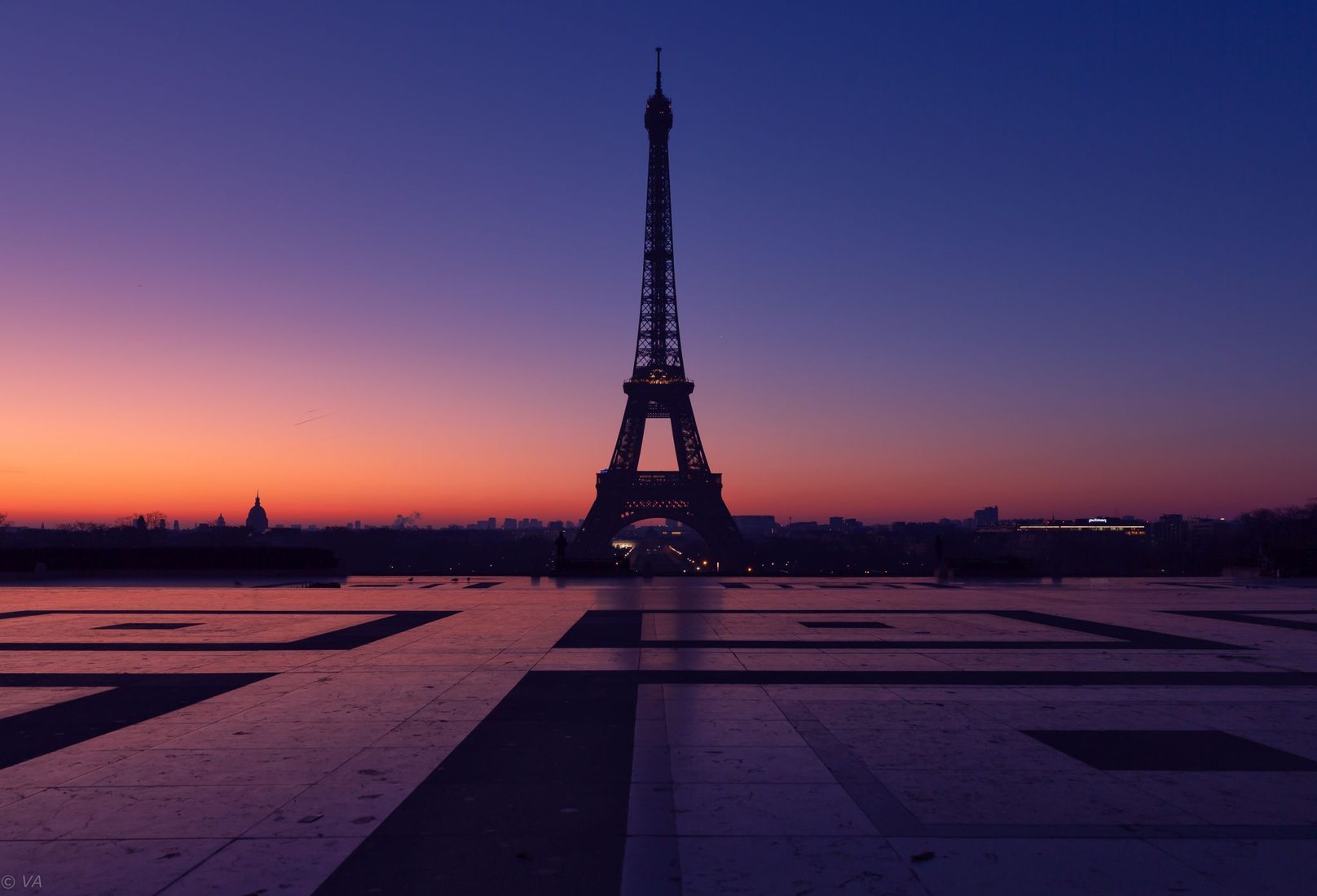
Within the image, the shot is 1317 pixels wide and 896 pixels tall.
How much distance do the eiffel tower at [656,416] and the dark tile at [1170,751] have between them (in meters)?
55.9

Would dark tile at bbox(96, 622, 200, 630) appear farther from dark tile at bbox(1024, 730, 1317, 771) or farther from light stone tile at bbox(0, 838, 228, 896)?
dark tile at bbox(1024, 730, 1317, 771)

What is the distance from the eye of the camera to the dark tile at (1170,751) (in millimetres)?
6484

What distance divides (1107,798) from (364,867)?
4898 mm

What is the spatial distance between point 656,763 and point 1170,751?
14.4 feet

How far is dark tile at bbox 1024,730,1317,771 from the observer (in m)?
6.48

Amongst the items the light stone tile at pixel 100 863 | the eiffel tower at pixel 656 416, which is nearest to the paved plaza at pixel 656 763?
the light stone tile at pixel 100 863

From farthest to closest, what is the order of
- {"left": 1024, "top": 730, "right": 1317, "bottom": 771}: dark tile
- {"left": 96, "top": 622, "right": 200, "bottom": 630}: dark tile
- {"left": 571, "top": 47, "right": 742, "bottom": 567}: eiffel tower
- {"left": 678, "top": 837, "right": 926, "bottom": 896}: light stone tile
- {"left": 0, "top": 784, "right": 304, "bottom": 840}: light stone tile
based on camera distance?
{"left": 571, "top": 47, "right": 742, "bottom": 567}: eiffel tower < {"left": 96, "top": 622, "right": 200, "bottom": 630}: dark tile < {"left": 1024, "top": 730, "right": 1317, "bottom": 771}: dark tile < {"left": 0, "top": 784, "right": 304, "bottom": 840}: light stone tile < {"left": 678, "top": 837, "right": 926, "bottom": 896}: light stone tile

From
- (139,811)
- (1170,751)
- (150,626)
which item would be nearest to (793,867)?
(139,811)

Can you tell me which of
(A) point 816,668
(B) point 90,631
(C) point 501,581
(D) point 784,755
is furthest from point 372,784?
(C) point 501,581

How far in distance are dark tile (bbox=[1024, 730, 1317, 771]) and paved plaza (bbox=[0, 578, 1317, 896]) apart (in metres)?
0.04

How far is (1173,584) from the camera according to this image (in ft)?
93.1

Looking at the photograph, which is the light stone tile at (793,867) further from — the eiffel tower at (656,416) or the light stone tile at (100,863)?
the eiffel tower at (656,416)

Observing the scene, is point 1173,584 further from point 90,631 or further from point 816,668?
point 90,631

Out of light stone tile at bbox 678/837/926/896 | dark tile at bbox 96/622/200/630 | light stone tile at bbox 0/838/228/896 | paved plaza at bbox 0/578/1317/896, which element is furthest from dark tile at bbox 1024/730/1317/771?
dark tile at bbox 96/622/200/630
